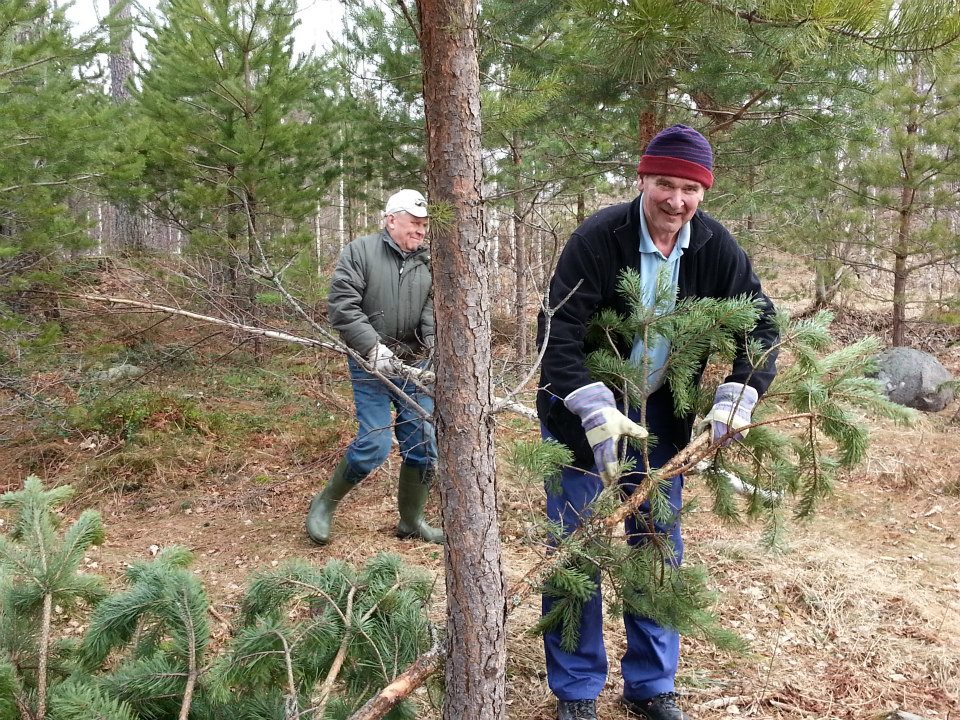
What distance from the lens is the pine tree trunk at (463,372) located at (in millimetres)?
1659

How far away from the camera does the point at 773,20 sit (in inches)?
81.1

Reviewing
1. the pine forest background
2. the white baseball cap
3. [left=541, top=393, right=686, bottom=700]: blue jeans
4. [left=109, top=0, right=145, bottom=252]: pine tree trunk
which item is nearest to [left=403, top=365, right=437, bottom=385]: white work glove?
the pine forest background

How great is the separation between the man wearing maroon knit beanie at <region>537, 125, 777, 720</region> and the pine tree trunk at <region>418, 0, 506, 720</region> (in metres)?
0.34

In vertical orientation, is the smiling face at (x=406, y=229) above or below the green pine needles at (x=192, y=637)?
above

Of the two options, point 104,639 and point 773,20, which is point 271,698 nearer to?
point 104,639

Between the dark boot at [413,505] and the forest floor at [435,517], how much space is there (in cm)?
13

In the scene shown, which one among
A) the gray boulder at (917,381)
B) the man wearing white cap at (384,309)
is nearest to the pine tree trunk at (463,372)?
the man wearing white cap at (384,309)

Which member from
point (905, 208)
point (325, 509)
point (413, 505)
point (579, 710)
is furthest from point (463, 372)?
point (905, 208)

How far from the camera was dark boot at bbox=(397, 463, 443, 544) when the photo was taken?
4.46m

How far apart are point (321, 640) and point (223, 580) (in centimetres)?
269

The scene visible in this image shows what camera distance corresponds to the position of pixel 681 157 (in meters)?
2.19

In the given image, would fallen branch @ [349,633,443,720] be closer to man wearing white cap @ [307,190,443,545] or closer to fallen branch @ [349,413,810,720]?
fallen branch @ [349,413,810,720]

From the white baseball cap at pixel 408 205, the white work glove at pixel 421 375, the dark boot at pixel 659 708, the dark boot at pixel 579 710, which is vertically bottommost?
the dark boot at pixel 659 708

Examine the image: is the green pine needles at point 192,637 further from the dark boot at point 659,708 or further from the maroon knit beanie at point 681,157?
the maroon knit beanie at point 681,157
